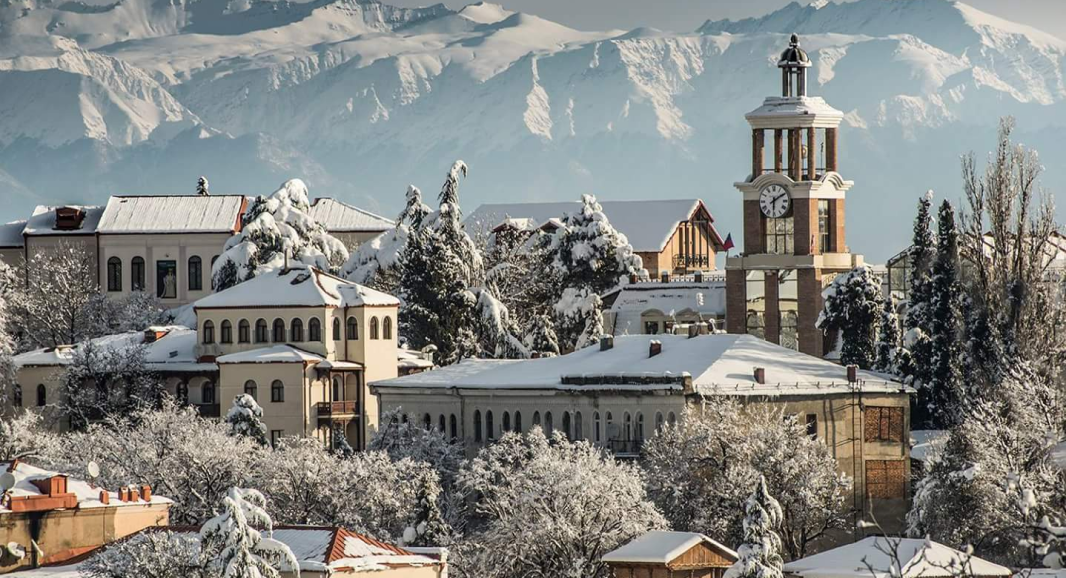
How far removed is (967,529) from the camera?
78.6 metres

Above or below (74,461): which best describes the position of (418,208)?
above

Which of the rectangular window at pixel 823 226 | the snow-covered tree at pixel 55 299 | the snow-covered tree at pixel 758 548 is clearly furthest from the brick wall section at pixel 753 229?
the snow-covered tree at pixel 758 548

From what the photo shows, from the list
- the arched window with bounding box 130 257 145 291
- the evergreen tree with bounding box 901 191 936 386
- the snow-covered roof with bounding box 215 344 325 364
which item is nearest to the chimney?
the evergreen tree with bounding box 901 191 936 386

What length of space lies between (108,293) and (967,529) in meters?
71.3

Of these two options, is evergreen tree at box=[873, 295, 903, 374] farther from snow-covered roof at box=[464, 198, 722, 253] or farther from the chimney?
snow-covered roof at box=[464, 198, 722, 253]

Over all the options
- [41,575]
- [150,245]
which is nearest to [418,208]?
[150,245]

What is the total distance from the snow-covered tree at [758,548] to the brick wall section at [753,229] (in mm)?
61264

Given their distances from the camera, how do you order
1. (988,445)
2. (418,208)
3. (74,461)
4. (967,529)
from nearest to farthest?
(967,529) → (988,445) → (74,461) → (418,208)

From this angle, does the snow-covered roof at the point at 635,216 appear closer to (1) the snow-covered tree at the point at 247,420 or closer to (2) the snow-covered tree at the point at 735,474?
(1) the snow-covered tree at the point at 247,420

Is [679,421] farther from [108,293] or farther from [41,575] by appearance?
[108,293]

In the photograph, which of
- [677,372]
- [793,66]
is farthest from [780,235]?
[677,372]

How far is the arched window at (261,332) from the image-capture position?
372ft

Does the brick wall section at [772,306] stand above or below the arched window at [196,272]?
below

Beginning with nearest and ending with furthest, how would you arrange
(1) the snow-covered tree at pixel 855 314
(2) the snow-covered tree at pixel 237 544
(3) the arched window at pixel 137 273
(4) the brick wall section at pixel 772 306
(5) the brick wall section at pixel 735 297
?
(2) the snow-covered tree at pixel 237 544, (1) the snow-covered tree at pixel 855 314, (4) the brick wall section at pixel 772 306, (5) the brick wall section at pixel 735 297, (3) the arched window at pixel 137 273
